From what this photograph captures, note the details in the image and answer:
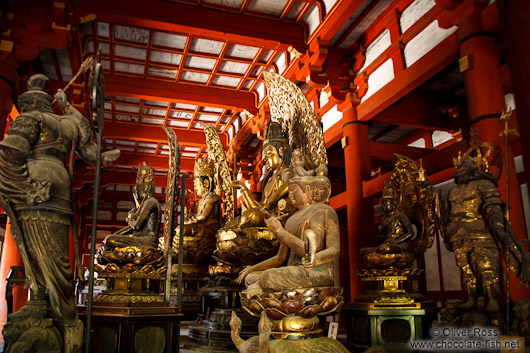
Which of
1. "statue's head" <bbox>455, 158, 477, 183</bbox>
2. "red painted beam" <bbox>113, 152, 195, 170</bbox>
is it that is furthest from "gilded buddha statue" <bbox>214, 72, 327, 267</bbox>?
"red painted beam" <bbox>113, 152, 195, 170</bbox>

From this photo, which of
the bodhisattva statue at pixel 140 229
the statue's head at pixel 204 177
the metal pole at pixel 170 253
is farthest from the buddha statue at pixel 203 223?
the metal pole at pixel 170 253

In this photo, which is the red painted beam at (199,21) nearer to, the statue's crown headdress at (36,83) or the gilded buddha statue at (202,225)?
the gilded buddha statue at (202,225)

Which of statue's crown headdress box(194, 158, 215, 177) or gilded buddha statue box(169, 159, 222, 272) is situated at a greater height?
statue's crown headdress box(194, 158, 215, 177)

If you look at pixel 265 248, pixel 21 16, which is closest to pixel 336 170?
pixel 265 248

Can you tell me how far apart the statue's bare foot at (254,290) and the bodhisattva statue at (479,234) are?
4.82 ft

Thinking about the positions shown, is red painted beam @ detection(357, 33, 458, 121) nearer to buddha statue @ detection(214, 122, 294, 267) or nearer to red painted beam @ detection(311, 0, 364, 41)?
red painted beam @ detection(311, 0, 364, 41)

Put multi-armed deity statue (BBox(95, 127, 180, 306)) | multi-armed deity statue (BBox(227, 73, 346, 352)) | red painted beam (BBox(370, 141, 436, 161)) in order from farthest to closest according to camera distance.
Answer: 1. red painted beam (BBox(370, 141, 436, 161))
2. multi-armed deity statue (BBox(95, 127, 180, 306))
3. multi-armed deity statue (BBox(227, 73, 346, 352))

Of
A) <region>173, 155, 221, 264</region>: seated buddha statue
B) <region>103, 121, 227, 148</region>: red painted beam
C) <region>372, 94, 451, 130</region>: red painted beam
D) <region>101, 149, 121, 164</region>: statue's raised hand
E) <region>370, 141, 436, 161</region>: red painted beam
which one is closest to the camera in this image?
<region>101, 149, 121, 164</region>: statue's raised hand

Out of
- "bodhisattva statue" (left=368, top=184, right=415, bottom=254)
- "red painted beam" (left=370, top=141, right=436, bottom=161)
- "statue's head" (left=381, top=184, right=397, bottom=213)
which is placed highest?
"red painted beam" (left=370, top=141, right=436, bottom=161)

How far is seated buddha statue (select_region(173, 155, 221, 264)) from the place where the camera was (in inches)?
179

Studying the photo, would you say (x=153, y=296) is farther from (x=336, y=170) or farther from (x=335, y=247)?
(x=336, y=170)

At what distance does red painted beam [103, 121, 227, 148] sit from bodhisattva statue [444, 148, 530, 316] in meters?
7.20

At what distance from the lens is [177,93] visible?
712cm

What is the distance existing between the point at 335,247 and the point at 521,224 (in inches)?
76.8
